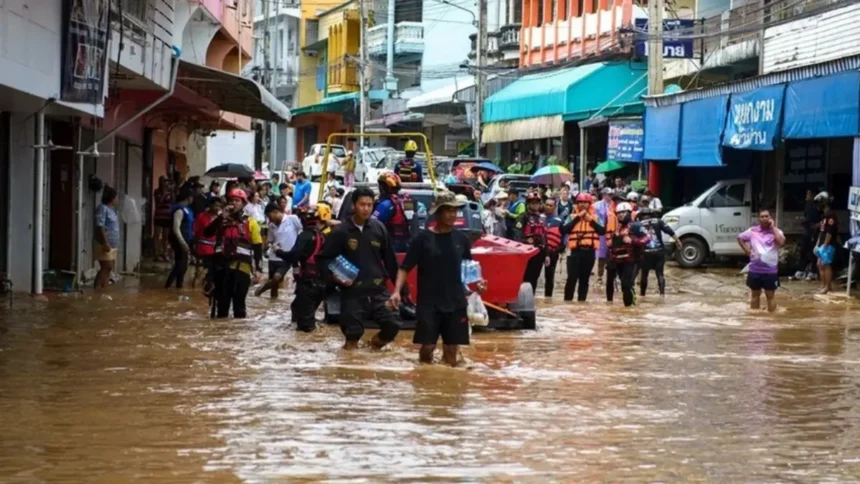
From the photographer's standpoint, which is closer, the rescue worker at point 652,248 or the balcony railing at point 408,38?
the rescue worker at point 652,248

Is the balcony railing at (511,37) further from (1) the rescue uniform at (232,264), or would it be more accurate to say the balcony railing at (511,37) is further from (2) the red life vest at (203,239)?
(1) the rescue uniform at (232,264)

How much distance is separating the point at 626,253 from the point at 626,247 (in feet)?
0.27

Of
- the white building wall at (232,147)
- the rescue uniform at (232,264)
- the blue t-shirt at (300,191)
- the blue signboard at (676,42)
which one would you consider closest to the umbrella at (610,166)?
the blue signboard at (676,42)

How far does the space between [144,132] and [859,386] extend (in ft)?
64.6

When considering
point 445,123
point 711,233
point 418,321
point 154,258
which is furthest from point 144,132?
point 445,123

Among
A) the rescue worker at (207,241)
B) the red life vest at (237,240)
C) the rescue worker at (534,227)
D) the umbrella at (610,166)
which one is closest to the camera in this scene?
the red life vest at (237,240)

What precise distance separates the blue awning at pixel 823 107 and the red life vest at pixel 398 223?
947cm

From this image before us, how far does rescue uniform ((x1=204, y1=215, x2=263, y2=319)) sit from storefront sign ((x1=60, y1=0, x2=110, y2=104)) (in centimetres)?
215

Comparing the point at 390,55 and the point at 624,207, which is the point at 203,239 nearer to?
the point at 624,207

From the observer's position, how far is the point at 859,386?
12211 mm

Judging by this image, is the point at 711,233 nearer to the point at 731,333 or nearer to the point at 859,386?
the point at 731,333

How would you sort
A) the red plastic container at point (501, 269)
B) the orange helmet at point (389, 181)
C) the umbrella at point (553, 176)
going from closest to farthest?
the orange helmet at point (389, 181), the red plastic container at point (501, 269), the umbrella at point (553, 176)

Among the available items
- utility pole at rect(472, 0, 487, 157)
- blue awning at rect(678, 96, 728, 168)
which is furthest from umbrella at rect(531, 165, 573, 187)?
utility pole at rect(472, 0, 487, 157)

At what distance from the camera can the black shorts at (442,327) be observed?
39.4 ft
